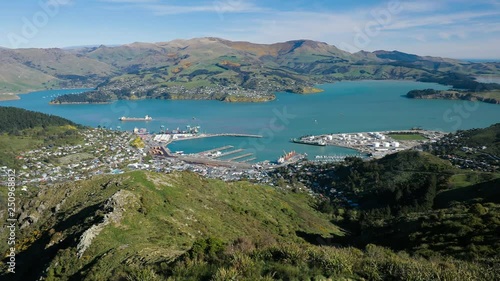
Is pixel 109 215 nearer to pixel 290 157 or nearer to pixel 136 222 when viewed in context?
pixel 136 222

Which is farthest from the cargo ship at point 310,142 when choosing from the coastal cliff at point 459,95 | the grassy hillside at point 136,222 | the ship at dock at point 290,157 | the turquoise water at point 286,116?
the coastal cliff at point 459,95

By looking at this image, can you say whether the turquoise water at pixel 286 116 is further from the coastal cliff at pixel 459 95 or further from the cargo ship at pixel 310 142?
the coastal cliff at pixel 459 95

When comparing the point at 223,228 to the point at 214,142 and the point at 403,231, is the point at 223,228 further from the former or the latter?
the point at 214,142

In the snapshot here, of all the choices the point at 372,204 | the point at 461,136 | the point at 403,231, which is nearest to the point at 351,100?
the point at 461,136

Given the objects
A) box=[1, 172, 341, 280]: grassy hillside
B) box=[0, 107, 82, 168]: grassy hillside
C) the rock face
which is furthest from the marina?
the rock face

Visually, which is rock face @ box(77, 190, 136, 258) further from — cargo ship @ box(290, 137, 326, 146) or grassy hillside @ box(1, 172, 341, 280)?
cargo ship @ box(290, 137, 326, 146)

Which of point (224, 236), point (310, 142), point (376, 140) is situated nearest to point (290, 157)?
point (310, 142)
